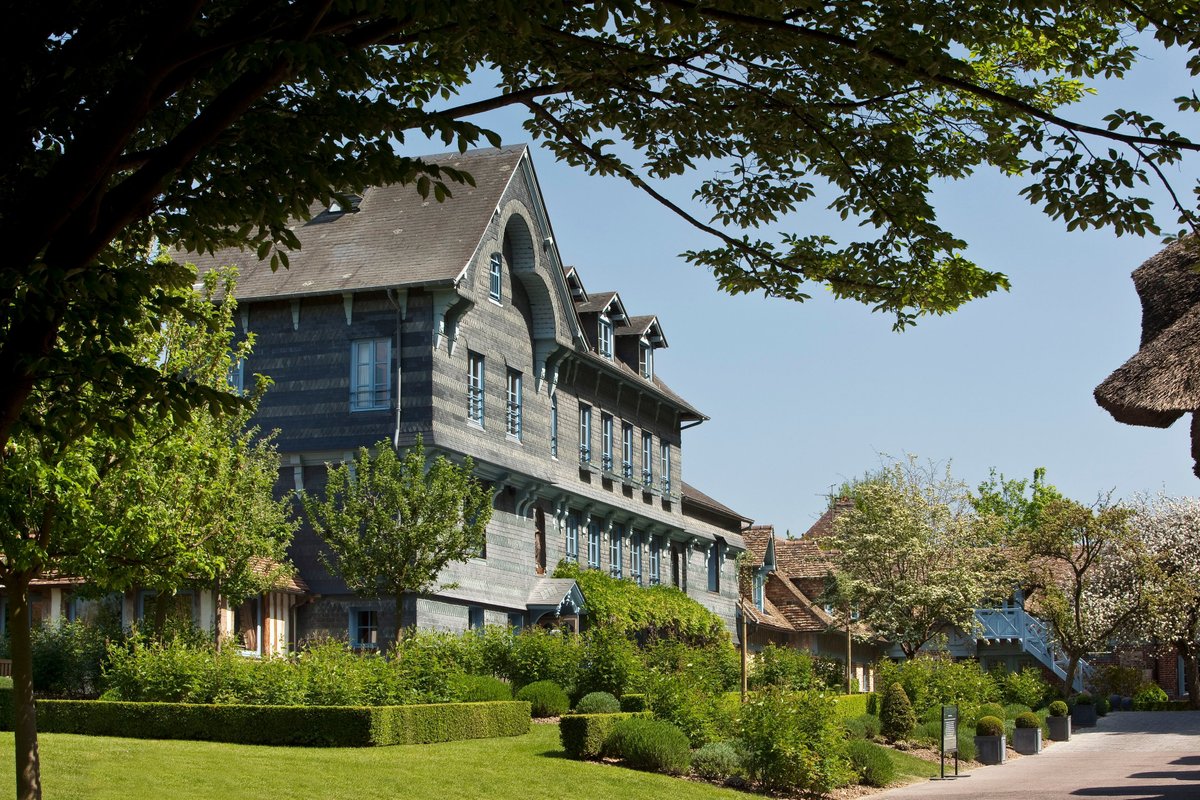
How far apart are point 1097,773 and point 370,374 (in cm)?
1784

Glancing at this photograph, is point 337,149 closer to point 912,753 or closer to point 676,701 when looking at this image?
point 676,701

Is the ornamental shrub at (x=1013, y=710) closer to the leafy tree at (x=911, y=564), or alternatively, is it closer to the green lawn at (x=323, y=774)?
the leafy tree at (x=911, y=564)

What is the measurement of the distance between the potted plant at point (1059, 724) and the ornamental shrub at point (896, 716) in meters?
8.33

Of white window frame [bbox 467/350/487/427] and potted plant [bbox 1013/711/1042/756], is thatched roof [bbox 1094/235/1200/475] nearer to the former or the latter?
white window frame [bbox 467/350/487/427]

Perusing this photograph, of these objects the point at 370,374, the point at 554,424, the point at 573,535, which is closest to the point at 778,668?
the point at 573,535

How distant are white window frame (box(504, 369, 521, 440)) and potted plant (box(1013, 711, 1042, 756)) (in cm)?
1432

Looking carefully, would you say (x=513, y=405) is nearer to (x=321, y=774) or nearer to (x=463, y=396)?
(x=463, y=396)

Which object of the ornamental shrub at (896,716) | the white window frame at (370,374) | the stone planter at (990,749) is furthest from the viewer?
the white window frame at (370,374)

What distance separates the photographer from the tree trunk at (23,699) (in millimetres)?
15125

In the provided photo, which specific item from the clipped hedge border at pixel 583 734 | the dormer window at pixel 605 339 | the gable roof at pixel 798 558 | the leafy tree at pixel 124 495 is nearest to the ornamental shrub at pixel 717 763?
the clipped hedge border at pixel 583 734

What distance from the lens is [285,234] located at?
10055 millimetres

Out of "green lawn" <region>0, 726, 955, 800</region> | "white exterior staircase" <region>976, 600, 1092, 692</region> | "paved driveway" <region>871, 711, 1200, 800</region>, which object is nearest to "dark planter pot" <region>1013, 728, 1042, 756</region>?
"paved driveway" <region>871, 711, 1200, 800</region>

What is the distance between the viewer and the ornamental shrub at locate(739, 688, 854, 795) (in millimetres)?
22156

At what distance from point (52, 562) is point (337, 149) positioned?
10646mm
